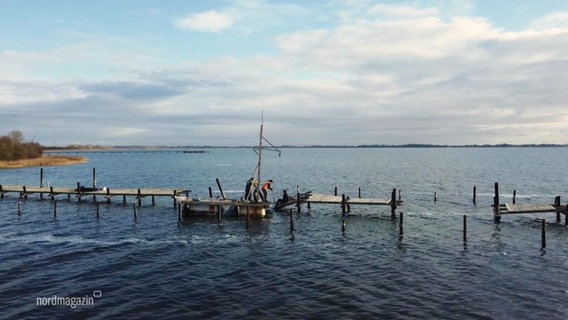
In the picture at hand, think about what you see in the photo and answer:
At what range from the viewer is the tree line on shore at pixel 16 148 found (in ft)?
378

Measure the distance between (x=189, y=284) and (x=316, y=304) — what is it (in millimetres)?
6859

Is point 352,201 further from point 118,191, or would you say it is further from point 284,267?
point 118,191

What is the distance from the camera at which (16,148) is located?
120 m

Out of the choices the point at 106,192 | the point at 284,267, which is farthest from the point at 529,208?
the point at 106,192

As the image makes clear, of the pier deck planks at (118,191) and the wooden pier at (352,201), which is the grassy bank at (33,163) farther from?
the wooden pier at (352,201)

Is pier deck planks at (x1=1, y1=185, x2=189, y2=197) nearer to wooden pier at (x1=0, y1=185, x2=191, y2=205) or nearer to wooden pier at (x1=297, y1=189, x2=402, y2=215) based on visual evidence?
wooden pier at (x1=0, y1=185, x2=191, y2=205)

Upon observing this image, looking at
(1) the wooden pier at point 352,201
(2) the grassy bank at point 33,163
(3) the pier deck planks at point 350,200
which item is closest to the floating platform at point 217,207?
(1) the wooden pier at point 352,201

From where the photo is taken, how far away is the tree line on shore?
4532 inches

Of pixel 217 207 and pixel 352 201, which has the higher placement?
pixel 352 201

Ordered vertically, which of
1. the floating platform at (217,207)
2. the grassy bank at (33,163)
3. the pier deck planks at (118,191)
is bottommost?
the floating platform at (217,207)

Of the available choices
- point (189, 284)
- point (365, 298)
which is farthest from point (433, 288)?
point (189, 284)

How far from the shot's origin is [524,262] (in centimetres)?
2430

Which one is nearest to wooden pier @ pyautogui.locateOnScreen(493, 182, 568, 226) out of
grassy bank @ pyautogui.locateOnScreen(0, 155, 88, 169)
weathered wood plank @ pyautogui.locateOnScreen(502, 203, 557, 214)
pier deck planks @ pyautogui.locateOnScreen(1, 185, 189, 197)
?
weathered wood plank @ pyautogui.locateOnScreen(502, 203, 557, 214)

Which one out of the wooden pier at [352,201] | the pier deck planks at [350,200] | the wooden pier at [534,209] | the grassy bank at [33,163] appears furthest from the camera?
the grassy bank at [33,163]
